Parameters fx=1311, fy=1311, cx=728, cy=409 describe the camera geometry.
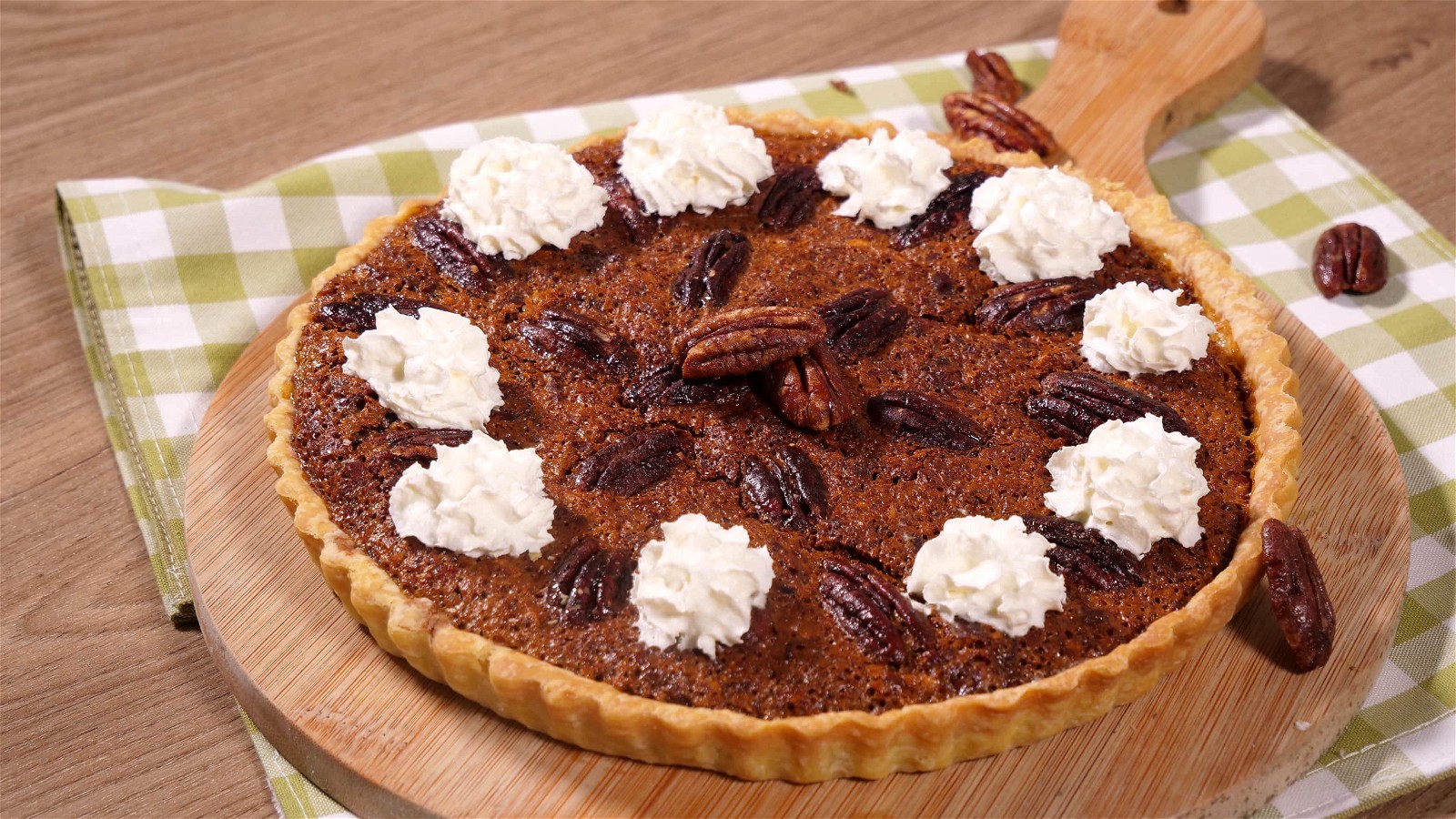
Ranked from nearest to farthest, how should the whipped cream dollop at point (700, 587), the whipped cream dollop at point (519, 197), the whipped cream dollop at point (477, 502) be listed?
the whipped cream dollop at point (700, 587) → the whipped cream dollop at point (477, 502) → the whipped cream dollop at point (519, 197)

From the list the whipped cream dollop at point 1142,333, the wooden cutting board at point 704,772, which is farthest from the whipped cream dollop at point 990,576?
the whipped cream dollop at point 1142,333

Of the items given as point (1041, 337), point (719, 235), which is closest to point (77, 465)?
point (719, 235)

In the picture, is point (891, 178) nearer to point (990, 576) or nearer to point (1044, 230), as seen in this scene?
point (1044, 230)

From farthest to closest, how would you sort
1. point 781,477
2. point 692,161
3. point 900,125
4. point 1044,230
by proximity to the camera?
point 900,125 < point 692,161 < point 1044,230 < point 781,477

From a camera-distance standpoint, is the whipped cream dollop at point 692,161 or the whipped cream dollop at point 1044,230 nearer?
the whipped cream dollop at point 1044,230

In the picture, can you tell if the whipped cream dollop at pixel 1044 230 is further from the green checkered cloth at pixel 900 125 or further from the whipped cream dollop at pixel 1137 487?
the green checkered cloth at pixel 900 125

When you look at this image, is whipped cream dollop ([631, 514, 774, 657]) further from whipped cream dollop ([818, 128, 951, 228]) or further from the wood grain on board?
whipped cream dollop ([818, 128, 951, 228])

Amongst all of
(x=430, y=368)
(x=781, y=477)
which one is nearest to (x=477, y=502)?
(x=430, y=368)
